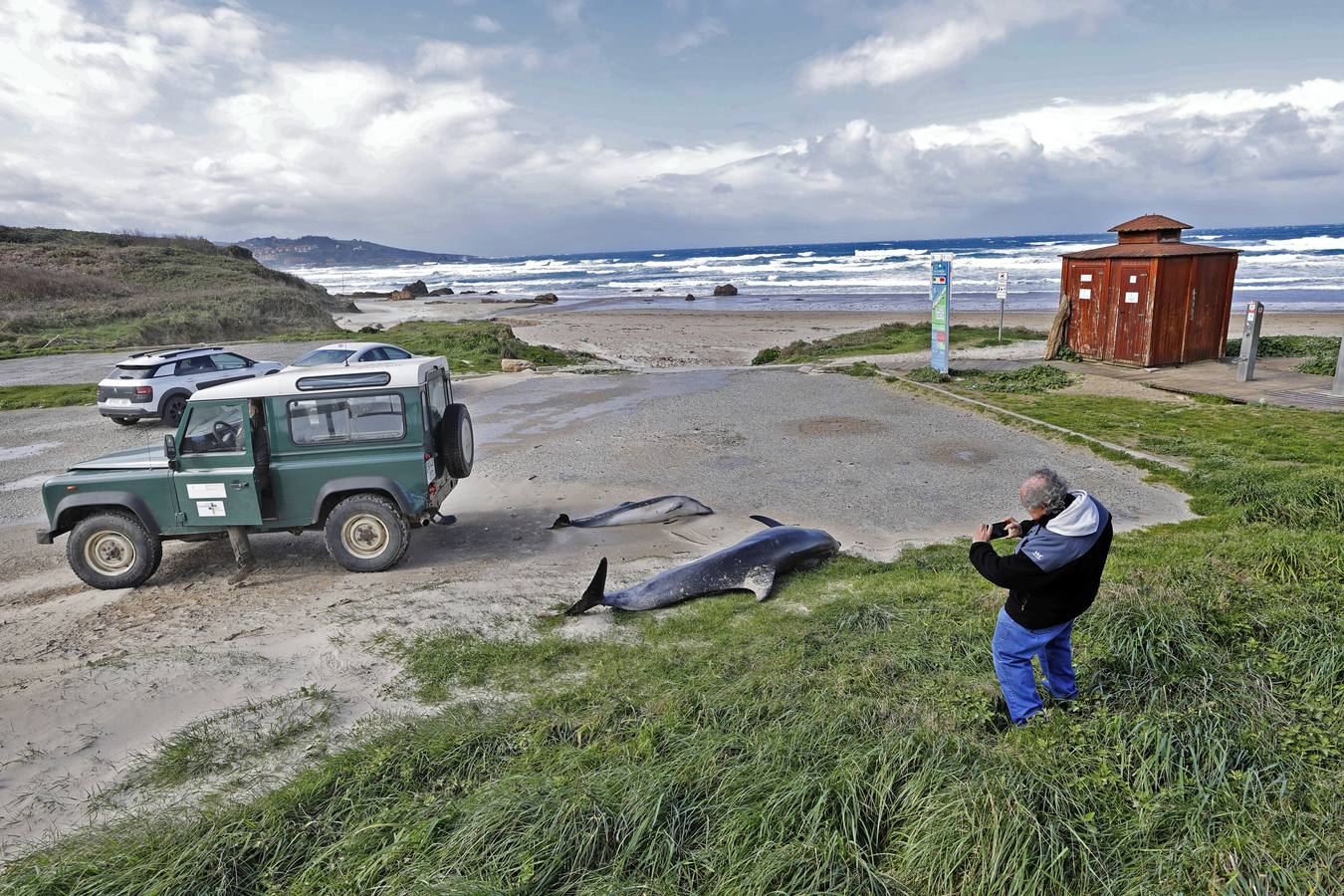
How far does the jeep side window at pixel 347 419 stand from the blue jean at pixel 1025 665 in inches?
246

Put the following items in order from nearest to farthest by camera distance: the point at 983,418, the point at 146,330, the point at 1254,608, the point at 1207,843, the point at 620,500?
the point at 1207,843
the point at 1254,608
the point at 620,500
the point at 983,418
the point at 146,330

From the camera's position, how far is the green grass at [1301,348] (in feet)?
58.6

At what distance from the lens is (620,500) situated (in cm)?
1109

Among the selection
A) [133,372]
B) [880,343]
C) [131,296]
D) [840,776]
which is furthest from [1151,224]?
[131,296]

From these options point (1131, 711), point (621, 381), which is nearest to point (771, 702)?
point (1131, 711)

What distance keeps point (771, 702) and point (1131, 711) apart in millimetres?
2126

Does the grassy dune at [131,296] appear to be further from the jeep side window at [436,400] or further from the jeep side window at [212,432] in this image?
the jeep side window at [436,400]

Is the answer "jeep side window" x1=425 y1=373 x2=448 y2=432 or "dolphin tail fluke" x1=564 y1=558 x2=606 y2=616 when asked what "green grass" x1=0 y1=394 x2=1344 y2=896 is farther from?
"jeep side window" x1=425 y1=373 x2=448 y2=432

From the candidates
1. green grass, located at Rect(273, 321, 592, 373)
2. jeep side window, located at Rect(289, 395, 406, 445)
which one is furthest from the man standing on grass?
green grass, located at Rect(273, 321, 592, 373)

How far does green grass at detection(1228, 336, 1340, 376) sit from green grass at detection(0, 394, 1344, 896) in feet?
49.6

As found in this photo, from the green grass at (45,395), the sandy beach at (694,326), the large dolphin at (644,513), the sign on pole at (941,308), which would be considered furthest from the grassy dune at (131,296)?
the sign on pole at (941,308)

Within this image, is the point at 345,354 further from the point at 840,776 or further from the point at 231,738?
the point at 840,776

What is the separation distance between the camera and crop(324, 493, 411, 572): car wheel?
8352mm

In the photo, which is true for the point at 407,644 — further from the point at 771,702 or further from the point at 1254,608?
the point at 1254,608
